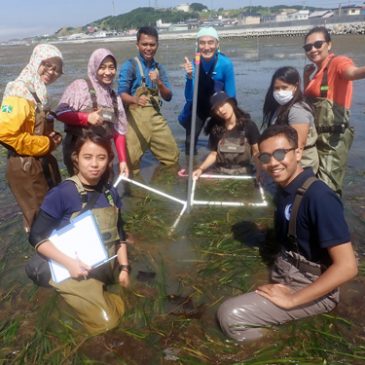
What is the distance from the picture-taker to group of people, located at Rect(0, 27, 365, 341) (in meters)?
2.99

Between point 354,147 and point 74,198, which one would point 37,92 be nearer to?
point 74,198

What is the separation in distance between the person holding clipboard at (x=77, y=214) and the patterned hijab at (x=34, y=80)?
3.74ft

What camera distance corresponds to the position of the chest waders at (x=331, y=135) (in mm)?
4629

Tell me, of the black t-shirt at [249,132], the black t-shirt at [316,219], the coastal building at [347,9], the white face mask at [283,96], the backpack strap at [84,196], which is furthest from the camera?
the coastal building at [347,9]

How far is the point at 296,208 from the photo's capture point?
294 cm

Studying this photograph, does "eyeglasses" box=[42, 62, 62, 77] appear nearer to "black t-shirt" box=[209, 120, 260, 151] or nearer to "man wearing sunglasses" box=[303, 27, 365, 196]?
"black t-shirt" box=[209, 120, 260, 151]

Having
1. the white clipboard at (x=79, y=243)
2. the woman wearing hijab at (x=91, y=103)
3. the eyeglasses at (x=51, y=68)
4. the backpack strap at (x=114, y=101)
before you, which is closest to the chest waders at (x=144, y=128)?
the backpack strap at (x=114, y=101)

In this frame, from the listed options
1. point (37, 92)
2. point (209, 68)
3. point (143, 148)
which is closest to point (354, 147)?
point (209, 68)

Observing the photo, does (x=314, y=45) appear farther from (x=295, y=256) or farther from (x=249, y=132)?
(x=295, y=256)

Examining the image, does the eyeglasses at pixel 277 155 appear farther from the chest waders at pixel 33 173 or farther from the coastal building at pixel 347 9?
the coastal building at pixel 347 9

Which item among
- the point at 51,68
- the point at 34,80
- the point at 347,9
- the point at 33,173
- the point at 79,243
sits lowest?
the point at 79,243

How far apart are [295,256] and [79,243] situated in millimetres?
1887

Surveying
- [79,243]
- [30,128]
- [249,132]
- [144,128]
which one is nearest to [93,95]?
[30,128]

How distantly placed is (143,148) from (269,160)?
4380 millimetres
